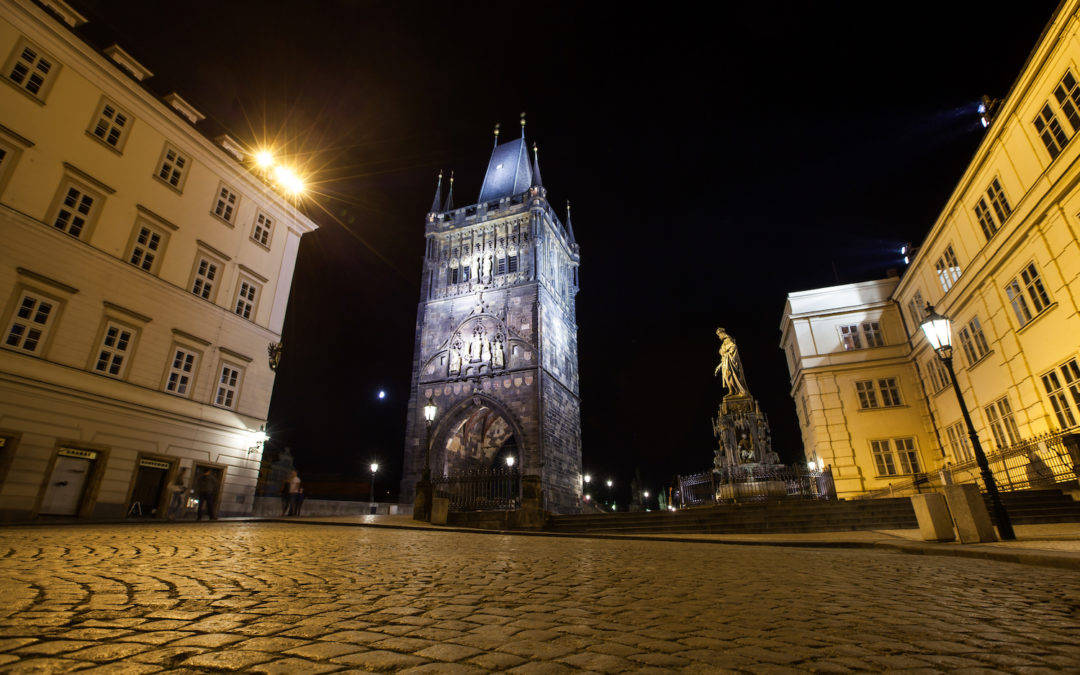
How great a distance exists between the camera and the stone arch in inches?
1255

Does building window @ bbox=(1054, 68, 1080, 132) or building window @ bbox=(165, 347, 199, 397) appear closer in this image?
building window @ bbox=(1054, 68, 1080, 132)

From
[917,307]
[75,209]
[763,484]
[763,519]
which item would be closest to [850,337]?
[917,307]

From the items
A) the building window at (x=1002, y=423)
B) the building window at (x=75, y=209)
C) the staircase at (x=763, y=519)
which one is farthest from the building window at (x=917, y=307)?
the building window at (x=75, y=209)

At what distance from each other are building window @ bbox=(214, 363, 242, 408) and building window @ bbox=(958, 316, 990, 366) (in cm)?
2767

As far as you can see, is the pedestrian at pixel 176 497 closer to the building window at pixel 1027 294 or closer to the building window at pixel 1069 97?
the building window at pixel 1027 294

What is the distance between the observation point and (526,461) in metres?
30.6

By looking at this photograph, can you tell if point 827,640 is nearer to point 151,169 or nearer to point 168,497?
point 168,497

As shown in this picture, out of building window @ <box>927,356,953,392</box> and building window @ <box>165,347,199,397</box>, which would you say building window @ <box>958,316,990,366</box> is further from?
building window @ <box>165,347,199,397</box>

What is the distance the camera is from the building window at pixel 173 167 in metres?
17.3

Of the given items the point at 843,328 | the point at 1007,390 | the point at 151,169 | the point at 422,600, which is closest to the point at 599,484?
the point at 843,328

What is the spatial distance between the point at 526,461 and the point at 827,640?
2884 cm

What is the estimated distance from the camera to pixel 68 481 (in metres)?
13.5

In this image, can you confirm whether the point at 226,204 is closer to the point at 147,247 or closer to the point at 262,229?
the point at 262,229

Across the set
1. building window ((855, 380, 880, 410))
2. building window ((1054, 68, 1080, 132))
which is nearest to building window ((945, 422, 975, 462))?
building window ((855, 380, 880, 410))
